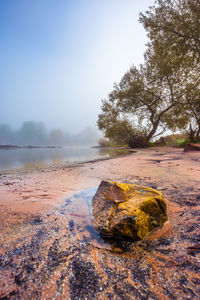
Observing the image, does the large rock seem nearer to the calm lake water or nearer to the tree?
the calm lake water

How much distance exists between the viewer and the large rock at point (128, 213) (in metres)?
1.30

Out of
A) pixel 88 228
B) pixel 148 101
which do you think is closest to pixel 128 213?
pixel 88 228

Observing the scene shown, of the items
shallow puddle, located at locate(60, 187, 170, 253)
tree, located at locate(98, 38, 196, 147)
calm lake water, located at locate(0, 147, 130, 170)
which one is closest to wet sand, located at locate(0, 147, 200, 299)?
shallow puddle, located at locate(60, 187, 170, 253)

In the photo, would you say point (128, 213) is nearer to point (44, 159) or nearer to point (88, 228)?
point (88, 228)

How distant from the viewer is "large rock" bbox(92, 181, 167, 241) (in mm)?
1301

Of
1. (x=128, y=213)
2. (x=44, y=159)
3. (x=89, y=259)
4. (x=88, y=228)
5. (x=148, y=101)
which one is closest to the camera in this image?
(x=89, y=259)

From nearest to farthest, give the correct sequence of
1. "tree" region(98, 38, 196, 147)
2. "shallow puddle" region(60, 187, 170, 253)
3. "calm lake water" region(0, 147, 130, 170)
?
"shallow puddle" region(60, 187, 170, 253)
"calm lake water" region(0, 147, 130, 170)
"tree" region(98, 38, 196, 147)

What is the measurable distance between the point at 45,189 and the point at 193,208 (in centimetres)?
273

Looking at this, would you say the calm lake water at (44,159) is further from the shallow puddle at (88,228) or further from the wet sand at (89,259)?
the wet sand at (89,259)

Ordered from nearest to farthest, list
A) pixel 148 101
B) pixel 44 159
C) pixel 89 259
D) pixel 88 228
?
pixel 89 259 < pixel 88 228 < pixel 44 159 < pixel 148 101

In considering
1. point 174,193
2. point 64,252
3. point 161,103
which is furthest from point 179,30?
point 64,252

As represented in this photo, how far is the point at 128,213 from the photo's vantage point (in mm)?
1364

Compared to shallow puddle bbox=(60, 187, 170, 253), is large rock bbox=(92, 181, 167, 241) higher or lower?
higher

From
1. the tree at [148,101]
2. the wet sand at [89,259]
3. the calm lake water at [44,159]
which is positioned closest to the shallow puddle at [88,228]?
the wet sand at [89,259]
